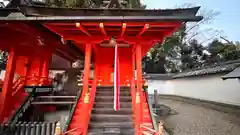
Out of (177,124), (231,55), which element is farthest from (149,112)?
(231,55)

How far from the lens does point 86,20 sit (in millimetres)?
4883

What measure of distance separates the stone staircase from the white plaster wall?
27.3ft

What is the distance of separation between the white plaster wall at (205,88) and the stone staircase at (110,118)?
8318mm

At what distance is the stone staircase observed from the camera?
549cm

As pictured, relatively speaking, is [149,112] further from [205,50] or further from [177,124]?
[205,50]

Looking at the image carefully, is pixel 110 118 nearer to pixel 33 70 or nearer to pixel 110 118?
pixel 110 118

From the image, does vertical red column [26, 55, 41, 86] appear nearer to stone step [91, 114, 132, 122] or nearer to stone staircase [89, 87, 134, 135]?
stone staircase [89, 87, 134, 135]

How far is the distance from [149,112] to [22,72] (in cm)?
723

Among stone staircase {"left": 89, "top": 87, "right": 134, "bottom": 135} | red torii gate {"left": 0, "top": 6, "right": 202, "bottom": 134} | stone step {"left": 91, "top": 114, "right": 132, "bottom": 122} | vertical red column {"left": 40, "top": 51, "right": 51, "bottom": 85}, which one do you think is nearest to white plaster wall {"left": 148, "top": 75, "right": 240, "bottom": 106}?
red torii gate {"left": 0, "top": 6, "right": 202, "bottom": 134}

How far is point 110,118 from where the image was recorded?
592cm

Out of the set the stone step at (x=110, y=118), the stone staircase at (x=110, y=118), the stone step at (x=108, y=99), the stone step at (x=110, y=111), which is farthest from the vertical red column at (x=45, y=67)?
the stone step at (x=110, y=118)

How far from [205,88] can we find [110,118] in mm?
11961

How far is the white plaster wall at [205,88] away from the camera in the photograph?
11.4 metres

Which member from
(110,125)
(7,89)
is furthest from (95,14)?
(7,89)
